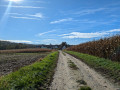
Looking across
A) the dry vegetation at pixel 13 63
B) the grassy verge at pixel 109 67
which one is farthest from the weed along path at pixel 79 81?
the dry vegetation at pixel 13 63

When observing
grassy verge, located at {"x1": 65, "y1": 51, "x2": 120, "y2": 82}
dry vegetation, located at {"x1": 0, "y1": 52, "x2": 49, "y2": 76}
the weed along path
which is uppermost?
grassy verge, located at {"x1": 65, "y1": 51, "x2": 120, "y2": 82}

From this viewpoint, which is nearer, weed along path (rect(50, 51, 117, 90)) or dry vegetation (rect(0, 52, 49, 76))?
weed along path (rect(50, 51, 117, 90))

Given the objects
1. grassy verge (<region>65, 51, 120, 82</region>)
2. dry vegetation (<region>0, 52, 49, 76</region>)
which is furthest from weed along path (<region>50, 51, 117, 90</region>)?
dry vegetation (<region>0, 52, 49, 76</region>)

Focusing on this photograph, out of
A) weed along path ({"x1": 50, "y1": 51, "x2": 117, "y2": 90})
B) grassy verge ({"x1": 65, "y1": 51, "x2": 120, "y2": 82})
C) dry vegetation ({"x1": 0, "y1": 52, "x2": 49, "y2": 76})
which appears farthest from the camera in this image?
dry vegetation ({"x1": 0, "y1": 52, "x2": 49, "y2": 76})

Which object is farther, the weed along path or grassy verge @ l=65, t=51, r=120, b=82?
grassy verge @ l=65, t=51, r=120, b=82

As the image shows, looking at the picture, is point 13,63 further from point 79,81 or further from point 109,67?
point 79,81

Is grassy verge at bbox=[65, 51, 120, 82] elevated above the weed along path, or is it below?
above

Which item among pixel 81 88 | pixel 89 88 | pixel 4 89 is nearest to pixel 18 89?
pixel 4 89

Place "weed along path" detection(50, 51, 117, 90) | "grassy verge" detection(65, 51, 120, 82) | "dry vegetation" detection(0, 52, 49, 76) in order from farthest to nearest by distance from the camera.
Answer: "dry vegetation" detection(0, 52, 49, 76)
"grassy verge" detection(65, 51, 120, 82)
"weed along path" detection(50, 51, 117, 90)

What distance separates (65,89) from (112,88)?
2148 millimetres

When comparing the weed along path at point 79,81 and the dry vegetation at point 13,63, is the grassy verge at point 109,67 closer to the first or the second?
the weed along path at point 79,81

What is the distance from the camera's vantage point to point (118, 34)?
600 inches

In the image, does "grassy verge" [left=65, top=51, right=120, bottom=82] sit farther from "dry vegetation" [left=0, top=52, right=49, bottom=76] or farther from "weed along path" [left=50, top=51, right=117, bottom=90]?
"dry vegetation" [left=0, top=52, right=49, bottom=76]

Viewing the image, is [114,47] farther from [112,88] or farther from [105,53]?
[112,88]
